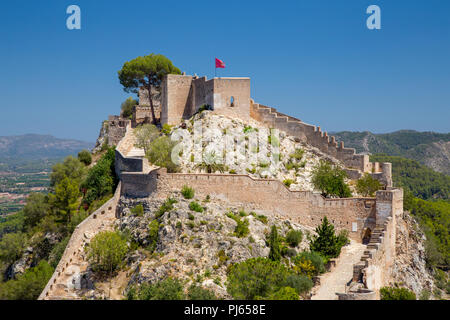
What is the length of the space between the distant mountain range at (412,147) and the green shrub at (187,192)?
138875mm

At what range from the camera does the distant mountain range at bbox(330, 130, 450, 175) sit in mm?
169625

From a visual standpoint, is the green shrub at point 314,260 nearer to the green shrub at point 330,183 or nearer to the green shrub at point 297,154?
the green shrub at point 330,183

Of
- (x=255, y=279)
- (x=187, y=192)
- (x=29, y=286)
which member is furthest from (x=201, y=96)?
(x=255, y=279)

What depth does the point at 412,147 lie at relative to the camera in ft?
614

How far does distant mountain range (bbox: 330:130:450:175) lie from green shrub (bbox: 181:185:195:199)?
456 feet

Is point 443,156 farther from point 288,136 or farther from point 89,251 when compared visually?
point 89,251

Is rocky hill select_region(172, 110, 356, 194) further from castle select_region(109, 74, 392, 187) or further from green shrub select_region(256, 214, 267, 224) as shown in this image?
green shrub select_region(256, 214, 267, 224)

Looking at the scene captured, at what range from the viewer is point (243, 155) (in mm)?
36094

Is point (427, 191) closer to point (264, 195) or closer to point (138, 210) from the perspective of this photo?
point (264, 195)

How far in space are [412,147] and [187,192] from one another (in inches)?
6975

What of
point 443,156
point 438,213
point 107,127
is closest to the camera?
point 107,127

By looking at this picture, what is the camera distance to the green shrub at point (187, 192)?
29297 millimetres

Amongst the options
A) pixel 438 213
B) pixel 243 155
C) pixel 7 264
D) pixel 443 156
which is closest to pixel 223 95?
pixel 243 155

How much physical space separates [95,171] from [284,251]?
58.8ft
